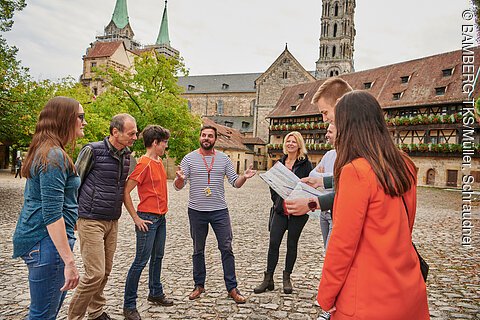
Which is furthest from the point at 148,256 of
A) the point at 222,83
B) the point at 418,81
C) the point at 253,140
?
the point at 222,83

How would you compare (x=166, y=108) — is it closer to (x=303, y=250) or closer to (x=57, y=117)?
(x=303, y=250)

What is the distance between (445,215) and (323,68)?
57830mm

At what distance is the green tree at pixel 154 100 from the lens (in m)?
25.3

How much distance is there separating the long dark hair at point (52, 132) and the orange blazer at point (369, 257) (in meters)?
1.77

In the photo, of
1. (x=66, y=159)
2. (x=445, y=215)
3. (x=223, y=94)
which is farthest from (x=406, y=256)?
(x=223, y=94)

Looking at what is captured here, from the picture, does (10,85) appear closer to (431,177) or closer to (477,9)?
(477,9)

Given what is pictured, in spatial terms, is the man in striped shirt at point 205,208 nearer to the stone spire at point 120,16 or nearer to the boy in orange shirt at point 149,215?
the boy in orange shirt at point 149,215

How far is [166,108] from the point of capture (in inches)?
995

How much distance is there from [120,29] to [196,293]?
10249cm

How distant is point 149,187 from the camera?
425 centimetres

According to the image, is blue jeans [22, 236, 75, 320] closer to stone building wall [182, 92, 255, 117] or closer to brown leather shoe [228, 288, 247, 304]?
brown leather shoe [228, 288, 247, 304]


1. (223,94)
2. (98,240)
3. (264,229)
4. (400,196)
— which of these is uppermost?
(223,94)

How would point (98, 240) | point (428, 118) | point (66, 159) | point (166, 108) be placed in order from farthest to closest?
point (428, 118) → point (166, 108) → point (98, 240) → point (66, 159)

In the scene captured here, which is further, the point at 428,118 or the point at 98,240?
the point at 428,118
